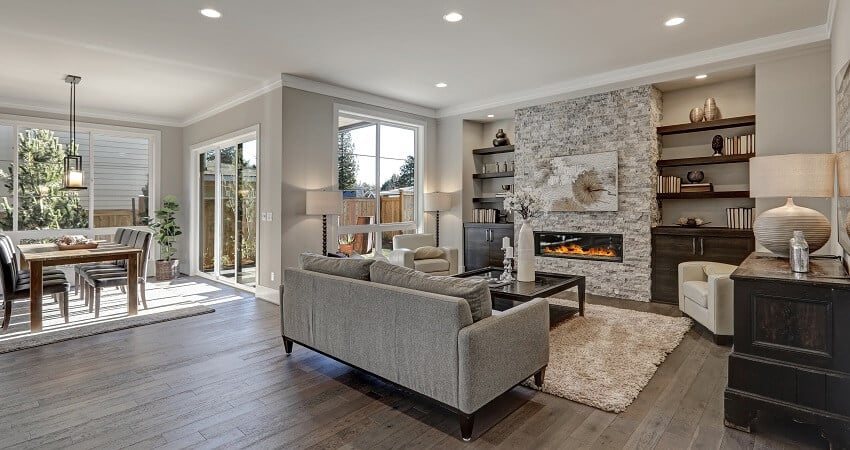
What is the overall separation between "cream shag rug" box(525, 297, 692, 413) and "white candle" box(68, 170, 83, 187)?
5.68 metres

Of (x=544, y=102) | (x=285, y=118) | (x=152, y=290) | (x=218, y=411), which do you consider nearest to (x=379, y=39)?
(x=285, y=118)

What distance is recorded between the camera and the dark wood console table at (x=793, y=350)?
6.80 feet

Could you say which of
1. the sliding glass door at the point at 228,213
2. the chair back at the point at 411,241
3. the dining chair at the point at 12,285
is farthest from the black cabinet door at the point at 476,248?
the dining chair at the point at 12,285

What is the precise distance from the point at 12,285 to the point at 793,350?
6167mm

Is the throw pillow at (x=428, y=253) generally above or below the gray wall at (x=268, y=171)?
below

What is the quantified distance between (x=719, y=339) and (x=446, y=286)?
282cm

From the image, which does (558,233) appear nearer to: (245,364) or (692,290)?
(692,290)

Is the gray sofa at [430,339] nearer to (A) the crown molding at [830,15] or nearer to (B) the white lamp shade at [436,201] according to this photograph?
(A) the crown molding at [830,15]

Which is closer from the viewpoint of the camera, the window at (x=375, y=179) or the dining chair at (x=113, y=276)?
the dining chair at (x=113, y=276)

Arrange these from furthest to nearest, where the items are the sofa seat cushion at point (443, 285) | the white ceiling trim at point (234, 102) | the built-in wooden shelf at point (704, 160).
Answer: the white ceiling trim at point (234, 102), the built-in wooden shelf at point (704, 160), the sofa seat cushion at point (443, 285)

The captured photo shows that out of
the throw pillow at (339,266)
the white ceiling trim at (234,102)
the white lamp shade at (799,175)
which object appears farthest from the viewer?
the white ceiling trim at (234,102)

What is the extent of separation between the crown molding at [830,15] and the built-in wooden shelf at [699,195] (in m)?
1.71

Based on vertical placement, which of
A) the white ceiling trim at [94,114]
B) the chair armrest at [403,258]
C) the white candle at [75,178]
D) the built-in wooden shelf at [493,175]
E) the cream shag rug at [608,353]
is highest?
the white ceiling trim at [94,114]

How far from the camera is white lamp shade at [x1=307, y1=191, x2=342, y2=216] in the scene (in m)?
5.51
